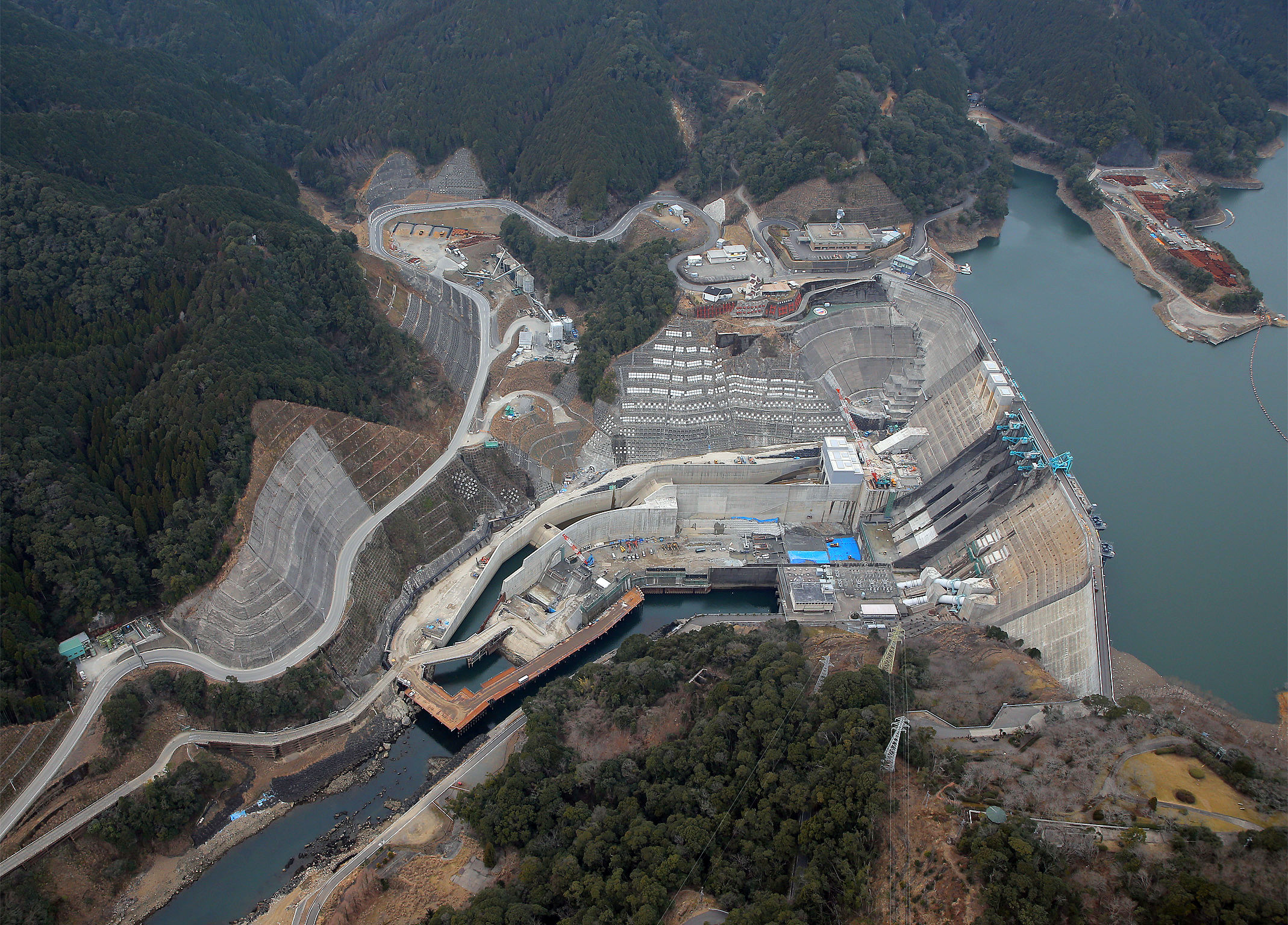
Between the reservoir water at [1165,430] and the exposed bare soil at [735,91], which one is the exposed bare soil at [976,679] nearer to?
the reservoir water at [1165,430]

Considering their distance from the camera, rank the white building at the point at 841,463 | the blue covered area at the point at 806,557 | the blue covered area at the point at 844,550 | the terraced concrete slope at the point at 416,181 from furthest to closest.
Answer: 1. the terraced concrete slope at the point at 416,181
2. the white building at the point at 841,463
3. the blue covered area at the point at 844,550
4. the blue covered area at the point at 806,557

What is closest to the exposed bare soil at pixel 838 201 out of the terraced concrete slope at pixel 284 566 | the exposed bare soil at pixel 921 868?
the terraced concrete slope at pixel 284 566

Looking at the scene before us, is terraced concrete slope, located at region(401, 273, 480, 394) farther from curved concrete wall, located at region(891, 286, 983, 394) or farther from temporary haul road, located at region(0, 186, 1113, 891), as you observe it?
curved concrete wall, located at region(891, 286, 983, 394)

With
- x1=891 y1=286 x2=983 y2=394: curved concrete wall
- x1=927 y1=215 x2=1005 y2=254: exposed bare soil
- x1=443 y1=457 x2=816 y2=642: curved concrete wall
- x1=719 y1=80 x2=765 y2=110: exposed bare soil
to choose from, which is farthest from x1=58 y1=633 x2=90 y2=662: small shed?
x1=719 y1=80 x2=765 y2=110: exposed bare soil

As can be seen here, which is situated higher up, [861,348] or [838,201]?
[838,201]

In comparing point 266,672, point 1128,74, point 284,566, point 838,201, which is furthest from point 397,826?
point 1128,74

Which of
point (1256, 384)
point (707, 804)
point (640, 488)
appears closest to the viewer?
point (707, 804)

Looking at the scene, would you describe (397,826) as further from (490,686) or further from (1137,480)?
(1137,480)
